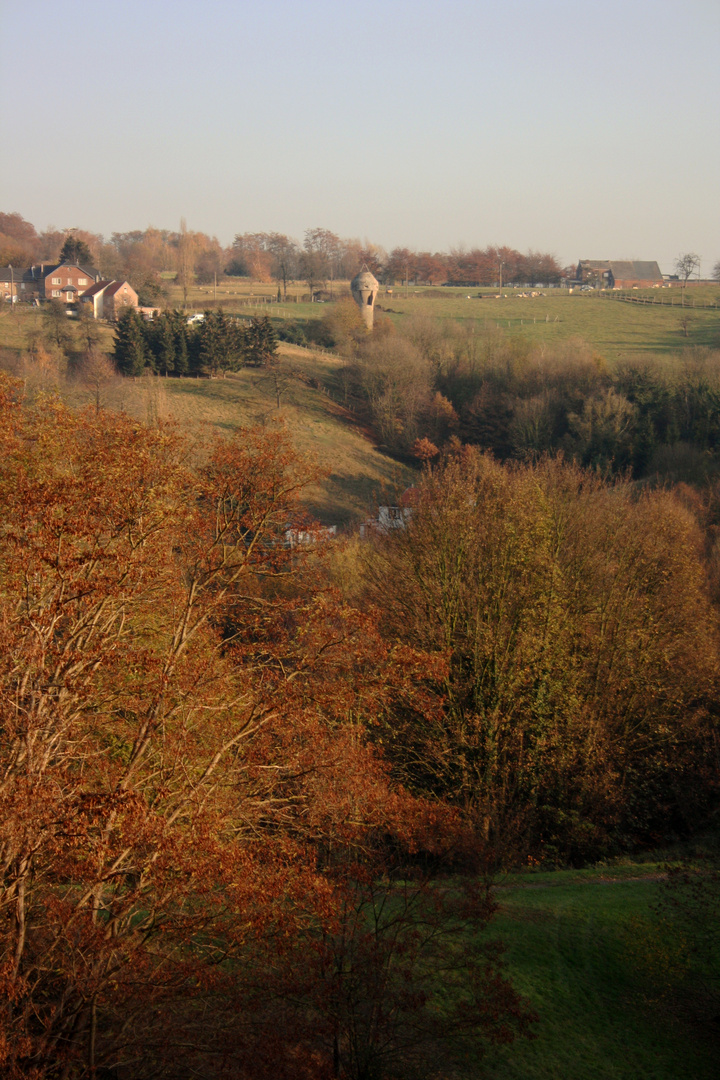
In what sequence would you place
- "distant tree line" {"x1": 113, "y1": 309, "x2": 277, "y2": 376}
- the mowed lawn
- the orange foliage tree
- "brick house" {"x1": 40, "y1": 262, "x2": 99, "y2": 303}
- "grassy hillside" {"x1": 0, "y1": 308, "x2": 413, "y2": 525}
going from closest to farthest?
the orange foliage tree → the mowed lawn → "grassy hillside" {"x1": 0, "y1": 308, "x2": 413, "y2": 525} → "distant tree line" {"x1": 113, "y1": 309, "x2": 277, "y2": 376} → "brick house" {"x1": 40, "y1": 262, "x2": 99, "y2": 303}

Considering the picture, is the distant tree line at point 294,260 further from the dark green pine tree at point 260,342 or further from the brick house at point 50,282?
the dark green pine tree at point 260,342

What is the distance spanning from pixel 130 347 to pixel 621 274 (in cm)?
7699

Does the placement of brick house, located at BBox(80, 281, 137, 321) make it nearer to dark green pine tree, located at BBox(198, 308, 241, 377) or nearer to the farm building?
dark green pine tree, located at BBox(198, 308, 241, 377)

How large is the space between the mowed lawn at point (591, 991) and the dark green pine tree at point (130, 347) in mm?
47743

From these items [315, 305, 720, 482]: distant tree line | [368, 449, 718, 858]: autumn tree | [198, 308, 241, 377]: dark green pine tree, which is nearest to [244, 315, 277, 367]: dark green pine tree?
[198, 308, 241, 377]: dark green pine tree

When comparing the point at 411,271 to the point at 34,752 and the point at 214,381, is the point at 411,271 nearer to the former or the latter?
the point at 214,381

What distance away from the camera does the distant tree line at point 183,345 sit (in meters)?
54.8

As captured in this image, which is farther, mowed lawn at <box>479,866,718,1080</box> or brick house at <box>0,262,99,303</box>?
brick house at <box>0,262,99,303</box>

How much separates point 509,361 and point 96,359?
27.7 meters

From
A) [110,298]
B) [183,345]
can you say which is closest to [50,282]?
[110,298]

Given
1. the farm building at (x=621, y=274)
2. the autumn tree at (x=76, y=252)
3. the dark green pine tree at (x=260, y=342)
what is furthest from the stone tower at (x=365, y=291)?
the farm building at (x=621, y=274)

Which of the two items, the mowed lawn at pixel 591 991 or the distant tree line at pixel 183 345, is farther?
the distant tree line at pixel 183 345

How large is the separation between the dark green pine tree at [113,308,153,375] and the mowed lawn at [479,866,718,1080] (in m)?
47.7

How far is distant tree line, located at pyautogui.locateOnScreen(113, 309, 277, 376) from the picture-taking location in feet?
180
